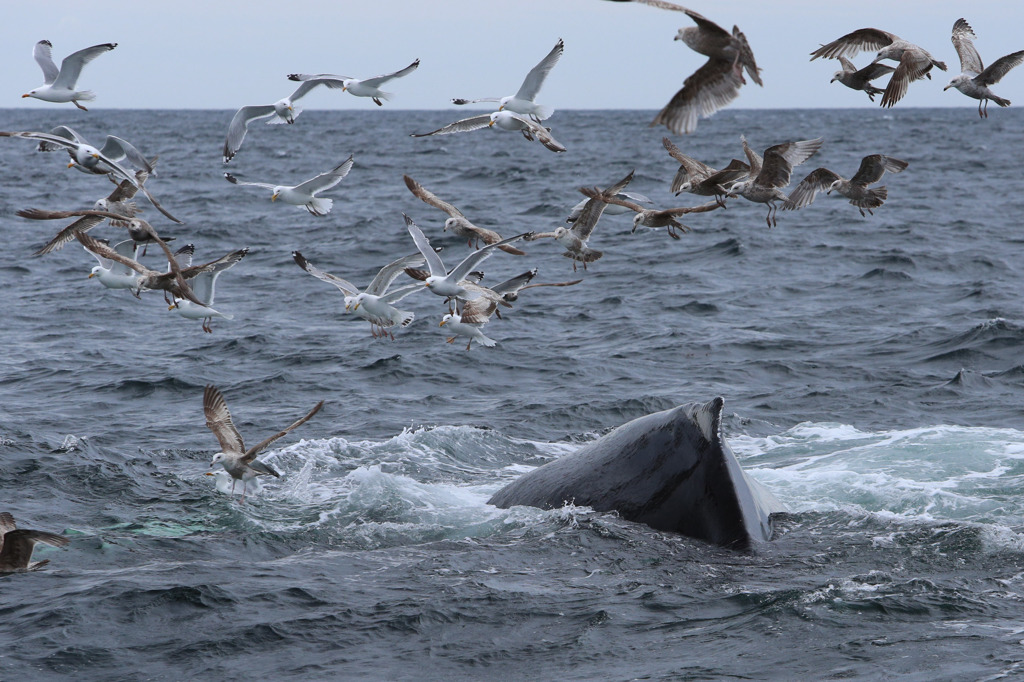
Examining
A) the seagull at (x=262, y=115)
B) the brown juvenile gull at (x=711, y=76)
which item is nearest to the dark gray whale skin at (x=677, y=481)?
the brown juvenile gull at (x=711, y=76)

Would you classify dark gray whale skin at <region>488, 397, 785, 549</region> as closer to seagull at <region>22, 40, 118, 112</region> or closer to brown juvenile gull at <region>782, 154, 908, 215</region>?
brown juvenile gull at <region>782, 154, 908, 215</region>

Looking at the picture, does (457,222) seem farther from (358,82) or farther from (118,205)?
(118,205)

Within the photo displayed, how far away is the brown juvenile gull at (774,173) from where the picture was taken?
11484mm

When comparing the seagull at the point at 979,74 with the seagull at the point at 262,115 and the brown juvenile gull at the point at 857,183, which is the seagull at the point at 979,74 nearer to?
the brown juvenile gull at the point at 857,183

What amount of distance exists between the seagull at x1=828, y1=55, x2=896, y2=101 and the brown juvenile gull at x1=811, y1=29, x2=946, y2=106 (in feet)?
0.66

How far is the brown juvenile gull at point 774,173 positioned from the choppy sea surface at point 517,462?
314 cm

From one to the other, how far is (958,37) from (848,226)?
2191cm

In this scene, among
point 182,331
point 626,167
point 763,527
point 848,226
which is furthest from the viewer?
point 626,167

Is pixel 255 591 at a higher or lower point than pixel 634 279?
lower

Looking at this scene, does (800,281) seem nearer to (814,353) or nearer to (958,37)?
(814,353)

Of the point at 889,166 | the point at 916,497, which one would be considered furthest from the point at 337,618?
the point at 889,166

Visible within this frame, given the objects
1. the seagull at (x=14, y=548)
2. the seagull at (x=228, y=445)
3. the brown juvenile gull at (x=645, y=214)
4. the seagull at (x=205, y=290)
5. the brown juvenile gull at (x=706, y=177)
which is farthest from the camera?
the seagull at (x=205, y=290)

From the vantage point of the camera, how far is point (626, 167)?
187ft

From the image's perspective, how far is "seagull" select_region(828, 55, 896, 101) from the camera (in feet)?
41.2
